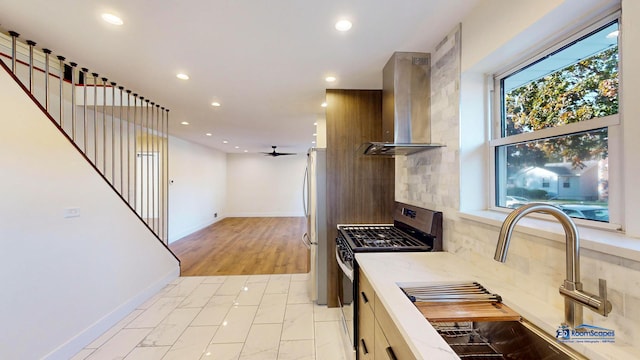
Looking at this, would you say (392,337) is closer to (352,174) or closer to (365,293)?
(365,293)

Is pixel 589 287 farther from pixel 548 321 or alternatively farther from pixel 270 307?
pixel 270 307

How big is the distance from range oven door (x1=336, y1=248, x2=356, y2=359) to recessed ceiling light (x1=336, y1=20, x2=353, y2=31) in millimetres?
1710

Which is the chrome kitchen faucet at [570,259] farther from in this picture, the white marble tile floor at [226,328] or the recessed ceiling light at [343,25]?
the white marble tile floor at [226,328]

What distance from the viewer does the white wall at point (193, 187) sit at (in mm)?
6023

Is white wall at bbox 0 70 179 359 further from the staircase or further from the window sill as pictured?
the window sill

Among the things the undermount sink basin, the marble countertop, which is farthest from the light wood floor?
the undermount sink basin

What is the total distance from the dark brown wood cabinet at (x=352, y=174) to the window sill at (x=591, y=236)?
1495mm

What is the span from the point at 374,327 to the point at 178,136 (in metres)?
6.20

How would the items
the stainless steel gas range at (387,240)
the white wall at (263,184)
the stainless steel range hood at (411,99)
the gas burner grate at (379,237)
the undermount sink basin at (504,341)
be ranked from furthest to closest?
the white wall at (263,184), the stainless steel range hood at (411,99), the gas burner grate at (379,237), the stainless steel gas range at (387,240), the undermount sink basin at (504,341)

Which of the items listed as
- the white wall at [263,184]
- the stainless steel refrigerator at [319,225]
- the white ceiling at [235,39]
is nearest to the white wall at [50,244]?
the white ceiling at [235,39]

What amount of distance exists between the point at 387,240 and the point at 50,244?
2.69 metres

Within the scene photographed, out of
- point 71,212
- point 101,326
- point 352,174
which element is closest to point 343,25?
point 352,174

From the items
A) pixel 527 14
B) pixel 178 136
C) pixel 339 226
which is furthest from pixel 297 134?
pixel 527 14

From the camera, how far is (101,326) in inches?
93.0
